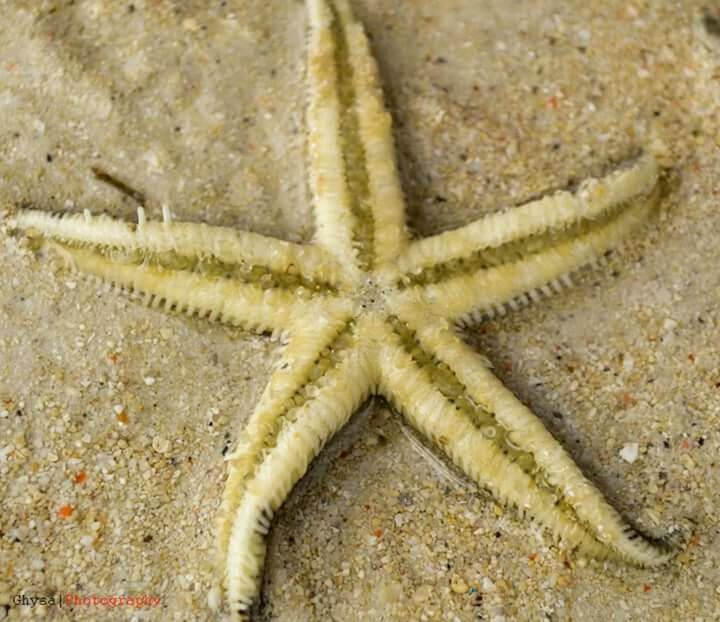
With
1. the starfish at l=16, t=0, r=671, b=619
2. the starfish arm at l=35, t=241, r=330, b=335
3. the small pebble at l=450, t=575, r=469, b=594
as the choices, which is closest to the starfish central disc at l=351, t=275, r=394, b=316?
the starfish at l=16, t=0, r=671, b=619

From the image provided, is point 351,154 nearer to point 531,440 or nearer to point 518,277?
point 518,277

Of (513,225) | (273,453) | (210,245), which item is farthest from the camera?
(513,225)

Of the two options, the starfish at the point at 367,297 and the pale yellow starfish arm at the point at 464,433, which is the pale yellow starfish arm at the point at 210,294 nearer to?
the starfish at the point at 367,297

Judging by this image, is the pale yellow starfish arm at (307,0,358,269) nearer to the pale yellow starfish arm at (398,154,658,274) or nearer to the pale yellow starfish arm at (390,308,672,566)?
the pale yellow starfish arm at (398,154,658,274)

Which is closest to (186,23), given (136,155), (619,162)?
(136,155)

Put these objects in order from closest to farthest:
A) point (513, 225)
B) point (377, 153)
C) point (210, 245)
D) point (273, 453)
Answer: point (273, 453) < point (210, 245) < point (513, 225) < point (377, 153)

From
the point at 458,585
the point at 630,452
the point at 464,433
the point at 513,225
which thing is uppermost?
the point at 513,225

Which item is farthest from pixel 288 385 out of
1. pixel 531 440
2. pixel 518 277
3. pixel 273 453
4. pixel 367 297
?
pixel 518 277

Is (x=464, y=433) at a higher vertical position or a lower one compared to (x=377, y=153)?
lower

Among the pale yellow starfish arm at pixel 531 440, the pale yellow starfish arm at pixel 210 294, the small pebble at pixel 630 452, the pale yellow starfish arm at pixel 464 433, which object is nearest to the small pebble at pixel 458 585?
the pale yellow starfish arm at pixel 464 433

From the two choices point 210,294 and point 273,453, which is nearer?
point 273,453
